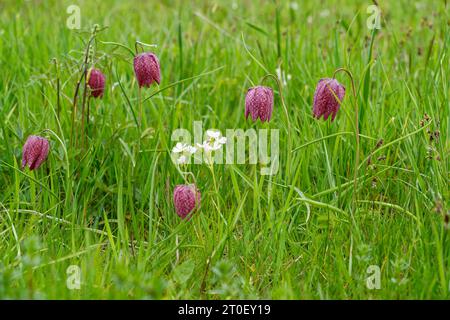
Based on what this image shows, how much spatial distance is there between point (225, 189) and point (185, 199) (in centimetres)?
43

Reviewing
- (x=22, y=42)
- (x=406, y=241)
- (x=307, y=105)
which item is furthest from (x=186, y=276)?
(x=22, y=42)

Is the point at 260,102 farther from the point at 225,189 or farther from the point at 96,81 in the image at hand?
the point at 96,81

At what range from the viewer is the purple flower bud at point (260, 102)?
2205 millimetres

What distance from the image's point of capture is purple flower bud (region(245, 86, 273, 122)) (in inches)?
86.8

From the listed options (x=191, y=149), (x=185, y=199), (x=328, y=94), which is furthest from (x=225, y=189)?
(x=328, y=94)

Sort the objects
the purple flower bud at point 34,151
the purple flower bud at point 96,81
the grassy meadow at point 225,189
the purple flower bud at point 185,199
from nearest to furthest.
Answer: the grassy meadow at point 225,189
the purple flower bud at point 185,199
the purple flower bud at point 34,151
the purple flower bud at point 96,81

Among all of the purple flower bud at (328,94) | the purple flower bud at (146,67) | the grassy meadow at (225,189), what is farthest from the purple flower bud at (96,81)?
the purple flower bud at (328,94)

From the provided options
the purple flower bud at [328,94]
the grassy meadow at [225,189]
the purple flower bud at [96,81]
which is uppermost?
the purple flower bud at [96,81]

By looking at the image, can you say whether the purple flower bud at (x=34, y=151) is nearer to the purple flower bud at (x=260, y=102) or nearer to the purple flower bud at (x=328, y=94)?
the purple flower bud at (x=260, y=102)

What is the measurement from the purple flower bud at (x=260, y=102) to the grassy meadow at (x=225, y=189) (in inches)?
4.6

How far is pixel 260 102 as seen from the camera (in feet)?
7.23

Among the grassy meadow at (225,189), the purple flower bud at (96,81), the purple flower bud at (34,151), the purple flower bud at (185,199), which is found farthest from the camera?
the purple flower bud at (96,81)

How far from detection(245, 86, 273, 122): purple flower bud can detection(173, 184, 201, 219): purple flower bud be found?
0.90ft
